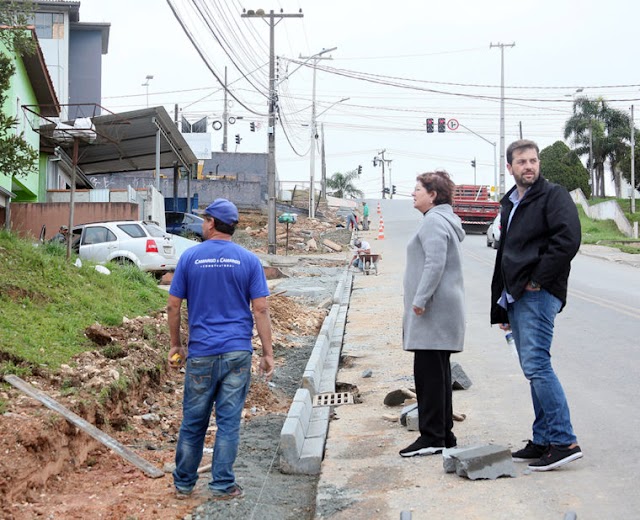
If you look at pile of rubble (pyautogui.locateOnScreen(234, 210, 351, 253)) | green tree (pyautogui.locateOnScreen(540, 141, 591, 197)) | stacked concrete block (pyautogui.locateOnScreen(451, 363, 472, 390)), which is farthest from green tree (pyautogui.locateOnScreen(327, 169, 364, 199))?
stacked concrete block (pyautogui.locateOnScreen(451, 363, 472, 390))

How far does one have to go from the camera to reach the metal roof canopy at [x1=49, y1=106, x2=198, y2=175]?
2727cm

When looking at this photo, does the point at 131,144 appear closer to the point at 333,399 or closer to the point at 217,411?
the point at 333,399

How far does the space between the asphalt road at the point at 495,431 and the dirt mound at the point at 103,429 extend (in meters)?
1.11

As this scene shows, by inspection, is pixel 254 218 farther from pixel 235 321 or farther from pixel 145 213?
pixel 235 321

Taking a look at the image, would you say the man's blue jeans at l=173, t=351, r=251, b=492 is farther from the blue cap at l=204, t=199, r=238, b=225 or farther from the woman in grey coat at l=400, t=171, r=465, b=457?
the woman in grey coat at l=400, t=171, r=465, b=457

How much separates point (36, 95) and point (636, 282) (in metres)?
19.0

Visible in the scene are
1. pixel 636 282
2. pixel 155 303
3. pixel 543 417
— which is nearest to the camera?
pixel 543 417

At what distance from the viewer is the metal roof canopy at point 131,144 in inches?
1073

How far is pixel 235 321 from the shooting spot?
5.63m

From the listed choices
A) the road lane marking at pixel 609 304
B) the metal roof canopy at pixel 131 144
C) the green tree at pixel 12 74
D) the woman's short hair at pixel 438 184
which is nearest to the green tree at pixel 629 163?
the metal roof canopy at pixel 131 144

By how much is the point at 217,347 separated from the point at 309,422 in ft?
7.53

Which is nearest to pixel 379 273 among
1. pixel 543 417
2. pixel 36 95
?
pixel 36 95

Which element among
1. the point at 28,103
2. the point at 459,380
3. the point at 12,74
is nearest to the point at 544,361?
the point at 459,380

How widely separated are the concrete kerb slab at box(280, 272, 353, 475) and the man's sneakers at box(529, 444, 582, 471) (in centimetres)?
164
